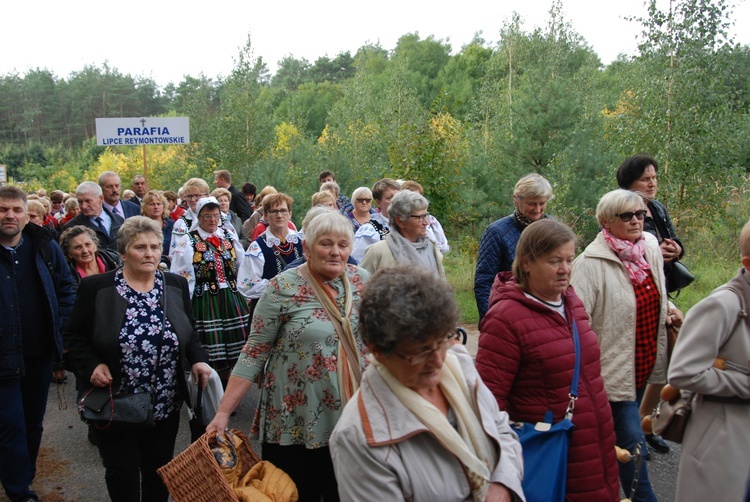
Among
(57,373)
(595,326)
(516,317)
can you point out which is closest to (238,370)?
(516,317)

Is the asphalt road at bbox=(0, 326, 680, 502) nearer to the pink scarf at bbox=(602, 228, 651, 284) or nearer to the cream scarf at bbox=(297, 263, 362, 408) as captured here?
the pink scarf at bbox=(602, 228, 651, 284)

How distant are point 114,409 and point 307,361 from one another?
4.11ft

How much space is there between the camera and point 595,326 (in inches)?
152

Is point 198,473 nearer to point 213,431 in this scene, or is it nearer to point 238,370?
point 213,431

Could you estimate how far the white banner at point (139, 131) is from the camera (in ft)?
42.8

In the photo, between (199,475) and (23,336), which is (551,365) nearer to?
(199,475)

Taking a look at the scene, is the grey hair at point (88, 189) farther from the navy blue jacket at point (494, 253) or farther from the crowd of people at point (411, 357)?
the navy blue jacket at point (494, 253)

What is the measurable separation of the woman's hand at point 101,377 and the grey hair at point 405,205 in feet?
7.70

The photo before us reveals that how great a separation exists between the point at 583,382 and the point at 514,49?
1410 inches

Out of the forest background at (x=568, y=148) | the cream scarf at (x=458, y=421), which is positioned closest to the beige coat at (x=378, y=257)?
the cream scarf at (x=458, y=421)

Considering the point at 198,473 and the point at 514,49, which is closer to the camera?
the point at 198,473

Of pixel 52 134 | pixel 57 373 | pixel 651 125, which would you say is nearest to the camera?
pixel 57 373

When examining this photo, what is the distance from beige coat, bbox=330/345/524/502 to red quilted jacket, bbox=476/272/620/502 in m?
0.85

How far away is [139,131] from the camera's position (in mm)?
13086
